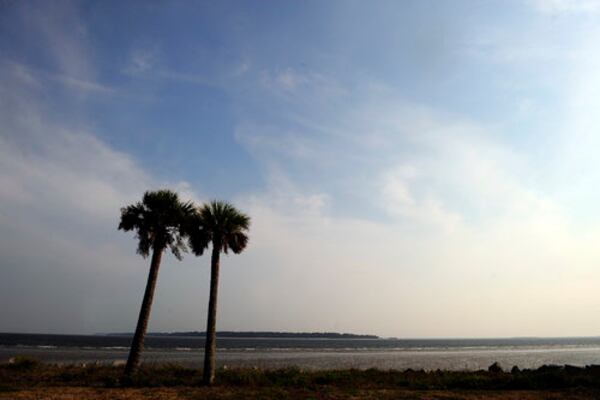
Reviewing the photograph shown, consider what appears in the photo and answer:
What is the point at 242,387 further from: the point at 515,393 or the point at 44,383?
the point at 515,393

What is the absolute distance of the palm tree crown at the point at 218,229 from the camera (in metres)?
27.5

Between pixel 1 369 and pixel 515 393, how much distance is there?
1235 inches

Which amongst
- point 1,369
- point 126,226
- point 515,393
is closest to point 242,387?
point 126,226

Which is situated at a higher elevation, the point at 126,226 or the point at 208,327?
the point at 126,226

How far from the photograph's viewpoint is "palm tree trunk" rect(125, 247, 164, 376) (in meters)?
28.0

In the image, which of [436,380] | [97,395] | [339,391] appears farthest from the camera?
[436,380]

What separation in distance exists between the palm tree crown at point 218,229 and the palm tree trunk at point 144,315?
2.89 metres

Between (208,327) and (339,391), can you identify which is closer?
(339,391)

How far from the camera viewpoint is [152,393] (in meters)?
22.6

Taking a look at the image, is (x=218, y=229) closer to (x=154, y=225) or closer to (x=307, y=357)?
(x=154, y=225)

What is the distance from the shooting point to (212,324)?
1053 inches

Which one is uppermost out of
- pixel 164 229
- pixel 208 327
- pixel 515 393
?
pixel 164 229

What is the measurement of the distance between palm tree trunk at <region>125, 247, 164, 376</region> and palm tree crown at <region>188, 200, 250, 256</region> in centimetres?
289

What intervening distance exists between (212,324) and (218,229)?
5399 mm
